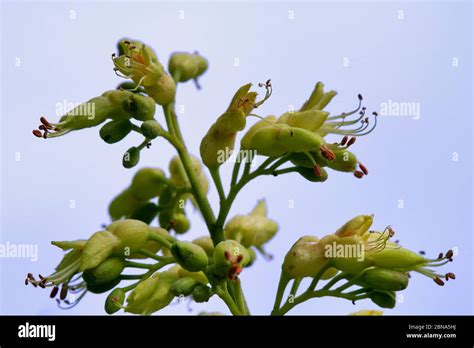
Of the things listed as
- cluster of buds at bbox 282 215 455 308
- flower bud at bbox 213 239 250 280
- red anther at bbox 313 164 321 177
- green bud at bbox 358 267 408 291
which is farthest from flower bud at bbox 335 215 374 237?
flower bud at bbox 213 239 250 280

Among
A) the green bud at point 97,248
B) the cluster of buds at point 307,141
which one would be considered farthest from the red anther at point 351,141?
the green bud at point 97,248

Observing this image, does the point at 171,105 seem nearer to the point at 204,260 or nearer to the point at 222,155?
the point at 222,155

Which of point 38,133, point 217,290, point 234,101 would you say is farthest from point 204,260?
point 38,133

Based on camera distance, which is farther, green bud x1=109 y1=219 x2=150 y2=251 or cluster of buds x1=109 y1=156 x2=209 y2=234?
cluster of buds x1=109 y1=156 x2=209 y2=234

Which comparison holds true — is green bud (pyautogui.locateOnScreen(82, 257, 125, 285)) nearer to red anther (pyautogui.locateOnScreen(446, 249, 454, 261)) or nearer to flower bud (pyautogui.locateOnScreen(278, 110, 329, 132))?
A: flower bud (pyautogui.locateOnScreen(278, 110, 329, 132))

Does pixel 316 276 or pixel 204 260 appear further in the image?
pixel 316 276
